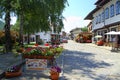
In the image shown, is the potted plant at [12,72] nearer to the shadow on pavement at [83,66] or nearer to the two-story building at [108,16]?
the shadow on pavement at [83,66]

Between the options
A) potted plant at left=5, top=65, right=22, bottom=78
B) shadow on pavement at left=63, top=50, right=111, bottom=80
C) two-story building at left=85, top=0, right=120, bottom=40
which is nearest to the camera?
potted plant at left=5, top=65, right=22, bottom=78

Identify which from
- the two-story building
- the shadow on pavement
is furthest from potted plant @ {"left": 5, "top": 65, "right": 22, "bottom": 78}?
the two-story building

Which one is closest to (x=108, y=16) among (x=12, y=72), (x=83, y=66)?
(x=83, y=66)

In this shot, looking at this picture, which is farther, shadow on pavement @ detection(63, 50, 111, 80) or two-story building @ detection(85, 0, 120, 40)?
two-story building @ detection(85, 0, 120, 40)

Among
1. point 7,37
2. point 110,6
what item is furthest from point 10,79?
point 110,6

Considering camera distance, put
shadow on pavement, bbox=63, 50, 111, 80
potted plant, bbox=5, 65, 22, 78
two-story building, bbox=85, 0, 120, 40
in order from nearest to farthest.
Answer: potted plant, bbox=5, 65, 22, 78, shadow on pavement, bbox=63, 50, 111, 80, two-story building, bbox=85, 0, 120, 40

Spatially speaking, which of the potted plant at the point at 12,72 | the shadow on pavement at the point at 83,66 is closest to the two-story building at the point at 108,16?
the shadow on pavement at the point at 83,66

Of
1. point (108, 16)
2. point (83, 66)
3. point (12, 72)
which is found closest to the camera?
point (12, 72)

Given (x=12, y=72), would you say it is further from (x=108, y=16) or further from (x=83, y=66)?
(x=108, y=16)

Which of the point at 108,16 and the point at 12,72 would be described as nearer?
the point at 12,72

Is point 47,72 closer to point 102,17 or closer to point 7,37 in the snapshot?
point 7,37

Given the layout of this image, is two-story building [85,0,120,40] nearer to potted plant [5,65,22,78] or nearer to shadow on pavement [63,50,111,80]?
shadow on pavement [63,50,111,80]

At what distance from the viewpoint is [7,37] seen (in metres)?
23.0

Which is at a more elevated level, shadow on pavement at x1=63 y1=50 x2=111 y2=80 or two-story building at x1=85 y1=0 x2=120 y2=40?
two-story building at x1=85 y1=0 x2=120 y2=40
